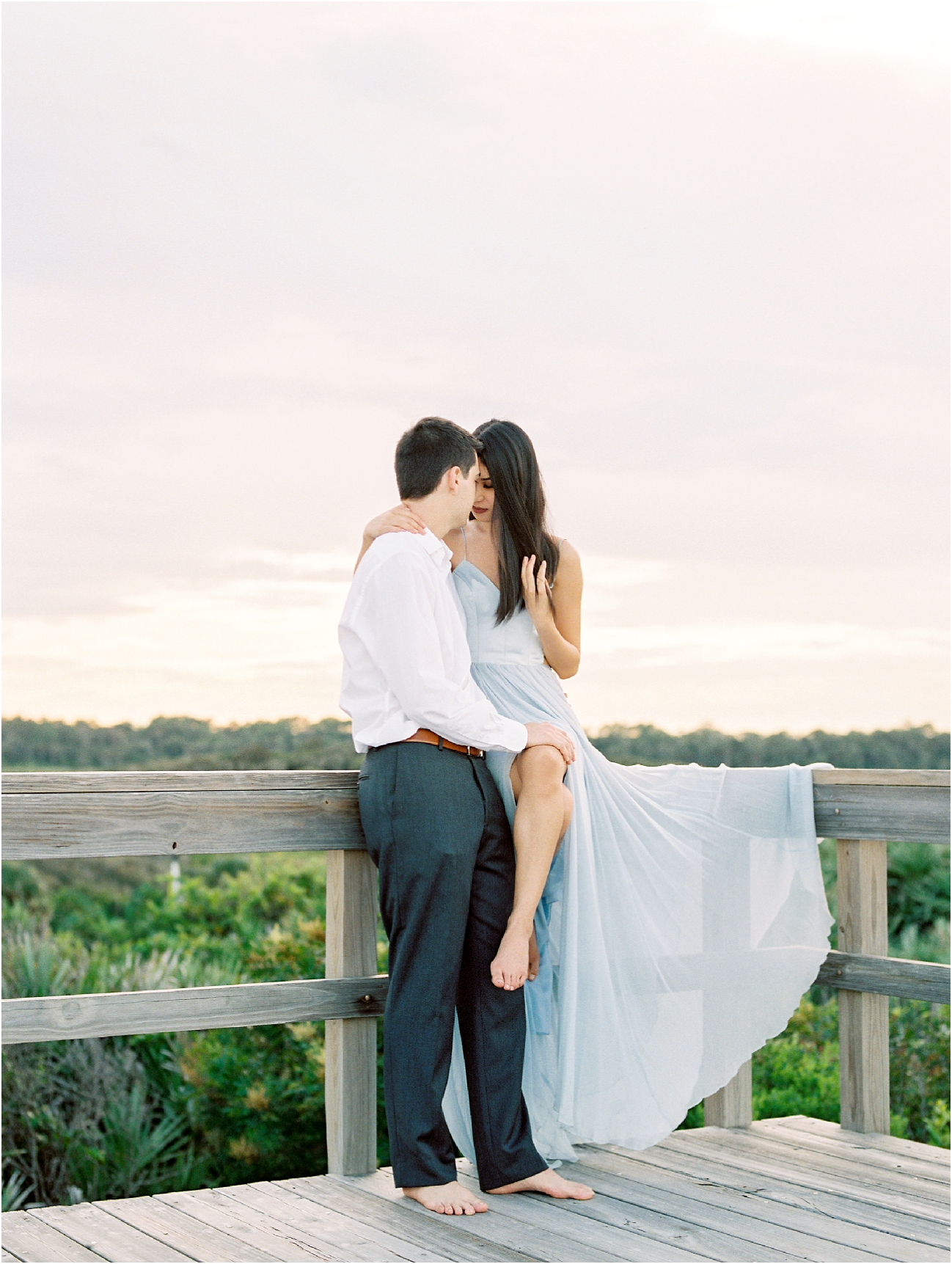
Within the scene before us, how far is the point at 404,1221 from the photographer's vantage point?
2811 mm

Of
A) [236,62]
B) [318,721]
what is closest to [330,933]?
[236,62]

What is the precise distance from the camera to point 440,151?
7.64 meters

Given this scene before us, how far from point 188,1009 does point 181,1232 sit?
19.0 inches

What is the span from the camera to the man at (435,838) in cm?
287

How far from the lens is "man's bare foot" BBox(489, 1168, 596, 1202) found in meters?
2.98

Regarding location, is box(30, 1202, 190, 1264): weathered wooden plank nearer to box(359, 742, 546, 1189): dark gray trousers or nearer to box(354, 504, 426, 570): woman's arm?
box(359, 742, 546, 1189): dark gray trousers

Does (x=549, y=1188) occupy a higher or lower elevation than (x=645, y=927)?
lower

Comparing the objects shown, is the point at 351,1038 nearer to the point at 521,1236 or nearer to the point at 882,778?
the point at 521,1236

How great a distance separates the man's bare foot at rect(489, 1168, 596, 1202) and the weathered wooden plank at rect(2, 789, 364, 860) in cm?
91

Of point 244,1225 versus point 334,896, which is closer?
point 244,1225

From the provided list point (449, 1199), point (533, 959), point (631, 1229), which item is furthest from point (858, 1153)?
point (449, 1199)

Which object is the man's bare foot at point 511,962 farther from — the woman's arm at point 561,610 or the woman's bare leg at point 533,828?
the woman's arm at point 561,610

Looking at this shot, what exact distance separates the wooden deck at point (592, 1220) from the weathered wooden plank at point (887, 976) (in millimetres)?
441

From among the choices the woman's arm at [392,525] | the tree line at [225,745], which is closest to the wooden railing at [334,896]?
the woman's arm at [392,525]
